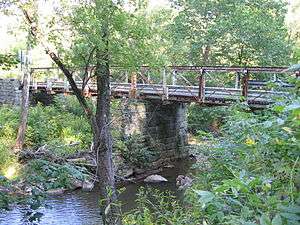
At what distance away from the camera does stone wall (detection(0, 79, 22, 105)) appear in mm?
19531

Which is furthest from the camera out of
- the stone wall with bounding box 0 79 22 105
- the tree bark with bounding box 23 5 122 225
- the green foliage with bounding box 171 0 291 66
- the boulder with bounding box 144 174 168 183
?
the stone wall with bounding box 0 79 22 105

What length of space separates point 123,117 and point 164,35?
27.2 ft

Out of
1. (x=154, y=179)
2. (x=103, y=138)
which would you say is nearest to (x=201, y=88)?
(x=154, y=179)

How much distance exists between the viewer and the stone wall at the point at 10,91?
19531 millimetres

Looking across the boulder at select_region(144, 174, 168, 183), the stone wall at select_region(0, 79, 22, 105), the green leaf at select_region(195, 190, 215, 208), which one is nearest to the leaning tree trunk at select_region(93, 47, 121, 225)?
the green leaf at select_region(195, 190, 215, 208)

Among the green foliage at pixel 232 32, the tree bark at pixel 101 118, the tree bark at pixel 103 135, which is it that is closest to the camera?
the tree bark at pixel 101 118

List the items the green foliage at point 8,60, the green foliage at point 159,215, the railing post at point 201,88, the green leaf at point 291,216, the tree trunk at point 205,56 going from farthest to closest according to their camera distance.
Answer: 1. the tree trunk at point 205,56
2. the railing post at point 201,88
3. the green foliage at point 8,60
4. the green foliage at point 159,215
5. the green leaf at point 291,216

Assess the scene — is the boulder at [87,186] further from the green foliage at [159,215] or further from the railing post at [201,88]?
the green foliage at [159,215]

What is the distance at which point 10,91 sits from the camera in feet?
64.6

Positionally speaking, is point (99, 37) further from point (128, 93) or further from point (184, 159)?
point (184, 159)

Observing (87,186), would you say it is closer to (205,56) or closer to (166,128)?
(166,128)

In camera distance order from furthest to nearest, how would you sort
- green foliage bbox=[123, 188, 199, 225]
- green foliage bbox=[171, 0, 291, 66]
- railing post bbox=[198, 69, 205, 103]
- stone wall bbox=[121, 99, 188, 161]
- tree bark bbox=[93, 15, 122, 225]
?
green foliage bbox=[171, 0, 291, 66], stone wall bbox=[121, 99, 188, 161], railing post bbox=[198, 69, 205, 103], tree bark bbox=[93, 15, 122, 225], green foliage bbox=[123, 188, 199, 225]

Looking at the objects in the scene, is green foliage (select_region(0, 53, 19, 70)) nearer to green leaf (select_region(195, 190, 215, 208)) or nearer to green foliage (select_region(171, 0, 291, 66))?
green leaf (select_region(195, 190, 215, 208))

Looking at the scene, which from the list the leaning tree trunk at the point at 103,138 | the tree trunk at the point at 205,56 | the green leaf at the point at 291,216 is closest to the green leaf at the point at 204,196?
the green leaf at the point at 291,216
